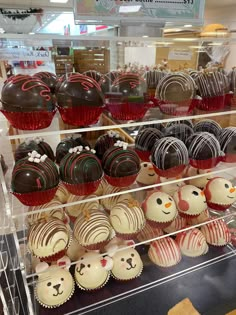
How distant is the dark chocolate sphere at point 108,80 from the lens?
939mm

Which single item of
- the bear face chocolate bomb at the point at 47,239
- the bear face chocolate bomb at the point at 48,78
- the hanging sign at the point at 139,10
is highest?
the hanging sign at the point at 139,10

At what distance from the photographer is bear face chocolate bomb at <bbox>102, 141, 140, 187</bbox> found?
3.11ft

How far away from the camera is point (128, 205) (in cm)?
111

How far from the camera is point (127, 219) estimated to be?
107cm

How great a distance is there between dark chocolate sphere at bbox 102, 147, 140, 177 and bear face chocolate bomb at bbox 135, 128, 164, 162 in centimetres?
19

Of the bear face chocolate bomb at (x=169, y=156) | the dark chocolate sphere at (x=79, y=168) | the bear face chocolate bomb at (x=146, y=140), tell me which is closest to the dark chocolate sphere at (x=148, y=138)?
the bear face chocolate bomb at (x=146, y=140)

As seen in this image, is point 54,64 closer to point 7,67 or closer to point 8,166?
point 7,67

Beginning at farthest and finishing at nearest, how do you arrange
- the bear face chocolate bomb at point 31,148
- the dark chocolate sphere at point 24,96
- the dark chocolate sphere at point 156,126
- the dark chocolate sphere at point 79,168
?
the dark chocolate sphere at point 156,126 → the bear face chocolate bomb at point 31,148 → the dark chocolate sphere at point 79,168 → the dark chocolate sphere at point 24,96

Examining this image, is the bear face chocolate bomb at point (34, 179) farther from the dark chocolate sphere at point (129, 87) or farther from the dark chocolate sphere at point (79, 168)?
the dark chocolate sphere at point (129, 87)

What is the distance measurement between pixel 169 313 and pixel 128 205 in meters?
0.48

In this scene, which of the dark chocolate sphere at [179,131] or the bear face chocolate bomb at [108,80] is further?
the dark chocolate sphere at [179,131]

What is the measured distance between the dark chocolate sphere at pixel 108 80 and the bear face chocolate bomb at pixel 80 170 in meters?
0.23

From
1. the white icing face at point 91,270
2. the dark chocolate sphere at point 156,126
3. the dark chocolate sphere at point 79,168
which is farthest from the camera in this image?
the dark chocolate sphere at point 156,126

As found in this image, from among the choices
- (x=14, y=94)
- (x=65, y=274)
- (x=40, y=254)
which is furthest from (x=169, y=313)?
(x=14, y=94)
